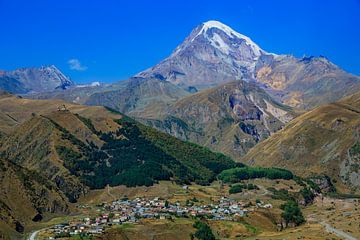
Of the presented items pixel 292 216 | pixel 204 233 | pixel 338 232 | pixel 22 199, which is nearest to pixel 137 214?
pixel 204 233

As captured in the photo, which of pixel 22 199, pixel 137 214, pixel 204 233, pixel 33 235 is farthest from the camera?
pixel 22 199

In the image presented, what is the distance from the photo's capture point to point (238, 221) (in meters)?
173

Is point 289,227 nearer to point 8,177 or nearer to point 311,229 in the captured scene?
point 311,229

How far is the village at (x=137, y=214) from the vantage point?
501 feet

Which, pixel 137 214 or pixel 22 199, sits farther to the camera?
pixel 22 199

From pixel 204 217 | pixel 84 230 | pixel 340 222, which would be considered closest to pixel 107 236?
pixel 84 230

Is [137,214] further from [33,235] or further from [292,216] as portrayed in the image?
[292,216]

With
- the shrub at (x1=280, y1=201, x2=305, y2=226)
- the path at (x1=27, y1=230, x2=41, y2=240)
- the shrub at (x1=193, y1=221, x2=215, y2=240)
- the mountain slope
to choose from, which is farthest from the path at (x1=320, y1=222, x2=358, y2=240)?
the mountain slope

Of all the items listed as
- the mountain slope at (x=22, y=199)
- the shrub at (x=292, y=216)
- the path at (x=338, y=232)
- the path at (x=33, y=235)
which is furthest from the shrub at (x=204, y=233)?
the mountain slope at (x=22, y=199)

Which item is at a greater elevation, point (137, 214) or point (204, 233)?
point (137, 214)

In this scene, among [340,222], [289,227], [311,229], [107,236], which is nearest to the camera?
[107,236]

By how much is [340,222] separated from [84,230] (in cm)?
→ 7235

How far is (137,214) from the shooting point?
17538 centimetres

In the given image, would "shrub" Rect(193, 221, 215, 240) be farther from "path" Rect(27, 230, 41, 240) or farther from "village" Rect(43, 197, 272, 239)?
"path" Rect(27, 230, 41, 240)
